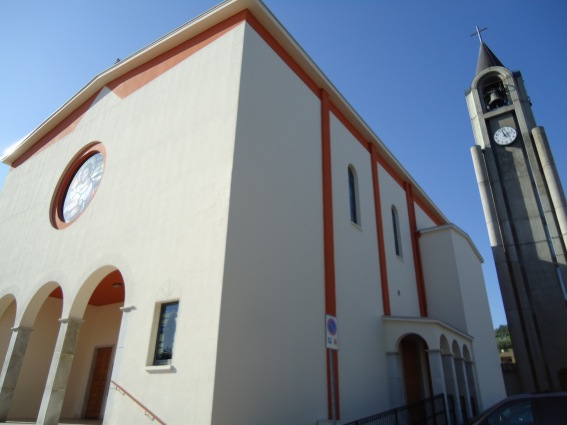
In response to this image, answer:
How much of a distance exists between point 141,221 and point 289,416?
5.11 metres

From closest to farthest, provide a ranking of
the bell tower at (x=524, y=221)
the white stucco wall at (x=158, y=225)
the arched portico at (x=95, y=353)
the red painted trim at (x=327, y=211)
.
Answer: the white stucco wall at (x=158, y=225) → the red painted trim at (x=327, y=211) → the arched portico at (x=95, y=353) → the bell tower at (x=524, y=221)

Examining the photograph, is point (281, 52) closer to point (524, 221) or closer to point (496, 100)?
point (524, 221)

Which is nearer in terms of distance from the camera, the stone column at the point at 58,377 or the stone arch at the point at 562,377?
the stone column at the point at 58,377

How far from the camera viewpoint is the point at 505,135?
78.9 feet

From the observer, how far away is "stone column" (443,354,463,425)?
36.7ft

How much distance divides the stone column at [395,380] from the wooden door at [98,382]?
28.1 feet

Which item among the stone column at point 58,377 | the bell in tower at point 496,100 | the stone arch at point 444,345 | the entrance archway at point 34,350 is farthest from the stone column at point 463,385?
the bell in tower at point 496,100

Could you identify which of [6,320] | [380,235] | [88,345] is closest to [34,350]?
[6,320]

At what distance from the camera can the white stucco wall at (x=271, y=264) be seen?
23.1 feet

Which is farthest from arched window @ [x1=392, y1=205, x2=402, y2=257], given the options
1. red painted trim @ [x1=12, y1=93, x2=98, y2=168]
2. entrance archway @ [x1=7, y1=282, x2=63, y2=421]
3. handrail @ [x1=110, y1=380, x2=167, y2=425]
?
red painted trim @ [x1=12, y1=93, x2=98, y2=168]

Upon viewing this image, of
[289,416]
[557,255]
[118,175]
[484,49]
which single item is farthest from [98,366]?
[484,49]

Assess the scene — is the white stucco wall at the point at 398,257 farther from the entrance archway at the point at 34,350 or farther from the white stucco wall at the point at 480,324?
the entrance archway at the point at 34,350

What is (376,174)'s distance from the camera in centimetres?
1523

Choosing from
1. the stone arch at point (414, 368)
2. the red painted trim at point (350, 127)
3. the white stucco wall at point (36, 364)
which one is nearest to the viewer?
the white stucco wall at point (36, 364)
